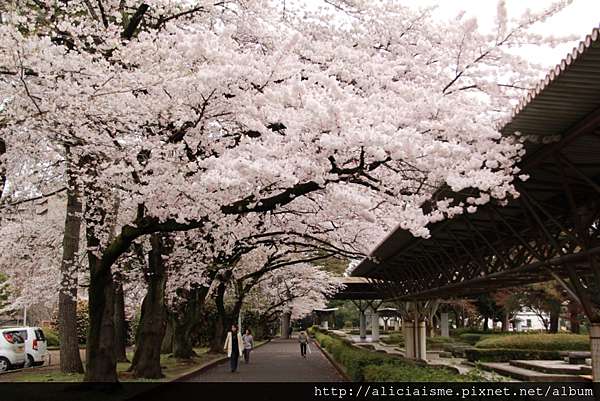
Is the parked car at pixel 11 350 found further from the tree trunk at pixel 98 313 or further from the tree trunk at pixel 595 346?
the tree trunk at pixel 595 346

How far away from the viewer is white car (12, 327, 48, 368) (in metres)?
23.0

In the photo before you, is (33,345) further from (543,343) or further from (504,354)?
(543,343)

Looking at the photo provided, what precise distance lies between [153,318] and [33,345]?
7.82 metres

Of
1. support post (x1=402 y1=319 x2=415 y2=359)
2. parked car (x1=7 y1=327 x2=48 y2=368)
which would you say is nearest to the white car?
parked car (x1=7 y1=327 x2=48 y2=368)

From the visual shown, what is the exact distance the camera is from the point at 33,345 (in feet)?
76.3

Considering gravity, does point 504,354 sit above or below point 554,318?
below

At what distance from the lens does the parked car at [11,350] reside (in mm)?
21734

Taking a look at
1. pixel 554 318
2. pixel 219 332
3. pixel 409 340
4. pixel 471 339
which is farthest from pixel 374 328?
pixel 409 340

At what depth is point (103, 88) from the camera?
973cm

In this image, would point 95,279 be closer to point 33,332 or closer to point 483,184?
point 483,184

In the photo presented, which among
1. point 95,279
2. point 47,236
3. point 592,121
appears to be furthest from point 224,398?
point 47,236

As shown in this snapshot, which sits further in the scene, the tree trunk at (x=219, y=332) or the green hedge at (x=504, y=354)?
the tree trunk at (x=219, y=332)

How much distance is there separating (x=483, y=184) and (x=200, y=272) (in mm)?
13871

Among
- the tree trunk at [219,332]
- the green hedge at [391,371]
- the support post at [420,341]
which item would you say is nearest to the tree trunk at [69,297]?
the green hedge at [391,371]
